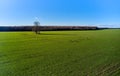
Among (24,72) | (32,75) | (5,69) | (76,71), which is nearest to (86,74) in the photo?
(76,71)

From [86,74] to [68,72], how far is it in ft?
2.99

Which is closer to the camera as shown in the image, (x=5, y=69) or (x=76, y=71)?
(x=76, y=71)

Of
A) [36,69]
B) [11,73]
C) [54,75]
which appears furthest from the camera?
[36,69]

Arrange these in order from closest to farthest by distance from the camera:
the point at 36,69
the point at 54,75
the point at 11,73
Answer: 1. the point at 54,75
2. the point at 11,73
3. the point at 36,69

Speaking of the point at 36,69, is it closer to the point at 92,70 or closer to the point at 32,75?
the point at 32,75

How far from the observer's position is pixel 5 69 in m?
9.79

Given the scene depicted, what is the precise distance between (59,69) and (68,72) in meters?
0.77

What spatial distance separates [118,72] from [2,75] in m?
5.49

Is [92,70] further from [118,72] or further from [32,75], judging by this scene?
[32,75]

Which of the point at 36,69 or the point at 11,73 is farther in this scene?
the point at 36,69

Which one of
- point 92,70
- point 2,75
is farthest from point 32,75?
point 92,70

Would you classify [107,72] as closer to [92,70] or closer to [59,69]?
[92,70]

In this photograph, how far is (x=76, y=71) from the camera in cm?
898

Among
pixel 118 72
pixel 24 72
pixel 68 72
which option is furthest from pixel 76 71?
pixel 24 72
